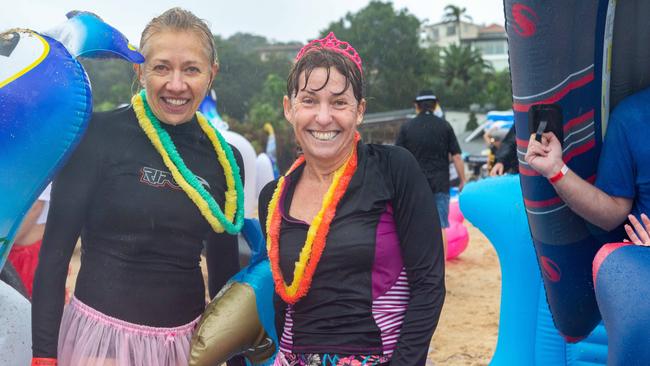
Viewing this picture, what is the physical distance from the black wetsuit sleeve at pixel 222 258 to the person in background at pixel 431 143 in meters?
3.93

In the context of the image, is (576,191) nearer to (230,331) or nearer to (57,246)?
(230,331)

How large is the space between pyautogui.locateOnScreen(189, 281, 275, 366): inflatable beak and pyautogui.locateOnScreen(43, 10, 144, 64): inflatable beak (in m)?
0.80

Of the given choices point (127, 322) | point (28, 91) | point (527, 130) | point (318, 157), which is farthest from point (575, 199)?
point (28, 91)

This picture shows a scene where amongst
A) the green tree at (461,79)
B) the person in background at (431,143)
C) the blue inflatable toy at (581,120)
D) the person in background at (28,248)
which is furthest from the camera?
the green tree at (461,79)

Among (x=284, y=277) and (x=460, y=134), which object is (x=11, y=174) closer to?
(x=284, y=277)

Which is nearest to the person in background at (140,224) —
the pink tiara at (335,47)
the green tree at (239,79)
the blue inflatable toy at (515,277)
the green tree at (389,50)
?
the pink tiara at (335,47)

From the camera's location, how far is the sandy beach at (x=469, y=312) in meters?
4.83

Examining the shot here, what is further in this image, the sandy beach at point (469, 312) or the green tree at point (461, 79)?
the green tree at point (461, 79)

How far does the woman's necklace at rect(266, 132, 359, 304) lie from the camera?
1859mm

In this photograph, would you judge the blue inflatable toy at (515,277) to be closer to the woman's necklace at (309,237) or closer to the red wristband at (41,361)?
the woman's necklace at (309,237)

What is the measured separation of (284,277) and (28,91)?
85 cm

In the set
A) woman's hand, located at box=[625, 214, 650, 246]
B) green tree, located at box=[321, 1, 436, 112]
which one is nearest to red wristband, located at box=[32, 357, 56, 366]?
woman's hand, located at box=[625, 214, 650, 246]

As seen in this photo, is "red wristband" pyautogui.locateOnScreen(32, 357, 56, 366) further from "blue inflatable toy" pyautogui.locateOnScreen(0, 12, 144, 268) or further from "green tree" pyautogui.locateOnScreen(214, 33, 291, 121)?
"green tree" pyautogui.locateOnScreen(214, 33, 291, 121)

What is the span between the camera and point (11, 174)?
1.90 meters
